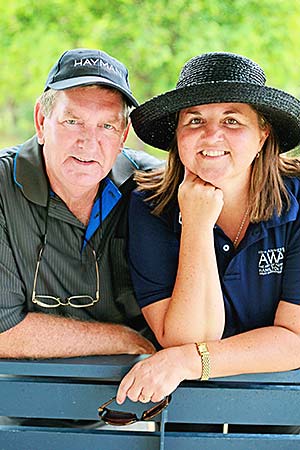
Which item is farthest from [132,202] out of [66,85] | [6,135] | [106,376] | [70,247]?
[6,135]

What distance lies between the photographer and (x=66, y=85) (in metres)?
1.74

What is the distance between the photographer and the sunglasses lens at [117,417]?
154 centimetres

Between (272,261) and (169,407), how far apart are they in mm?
466

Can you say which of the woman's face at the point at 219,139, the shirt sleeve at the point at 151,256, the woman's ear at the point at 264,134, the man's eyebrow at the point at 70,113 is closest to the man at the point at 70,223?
the man's eyebrow at the point at 70,113

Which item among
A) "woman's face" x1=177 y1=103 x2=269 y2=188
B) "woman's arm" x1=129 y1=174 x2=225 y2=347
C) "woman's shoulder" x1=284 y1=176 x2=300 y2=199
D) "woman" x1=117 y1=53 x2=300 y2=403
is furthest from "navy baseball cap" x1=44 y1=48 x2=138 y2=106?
"woman's shoulder" x1=284 y1=176 x2=300 y2=199

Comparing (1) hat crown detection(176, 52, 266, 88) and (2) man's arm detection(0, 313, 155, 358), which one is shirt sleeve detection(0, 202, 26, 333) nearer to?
Result: (2) man's arm detection(0, 313, 155, 358)

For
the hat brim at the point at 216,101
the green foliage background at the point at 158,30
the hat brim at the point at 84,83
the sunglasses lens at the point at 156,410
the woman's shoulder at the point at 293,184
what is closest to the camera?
the sunglasses lens at the point at 156,410

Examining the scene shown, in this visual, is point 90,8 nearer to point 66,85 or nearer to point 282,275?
point 66,85

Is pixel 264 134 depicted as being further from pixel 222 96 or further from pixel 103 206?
pixel 103 206

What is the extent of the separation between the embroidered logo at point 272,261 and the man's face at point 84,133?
0.48m

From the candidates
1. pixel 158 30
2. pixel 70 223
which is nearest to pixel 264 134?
pixel 70 223

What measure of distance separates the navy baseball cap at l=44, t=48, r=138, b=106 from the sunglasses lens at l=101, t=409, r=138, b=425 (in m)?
0.81

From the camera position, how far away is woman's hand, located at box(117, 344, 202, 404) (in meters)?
1.54

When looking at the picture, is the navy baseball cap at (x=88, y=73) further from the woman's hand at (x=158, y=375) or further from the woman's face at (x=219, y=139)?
the woman's hand at (x=158, y=375)
